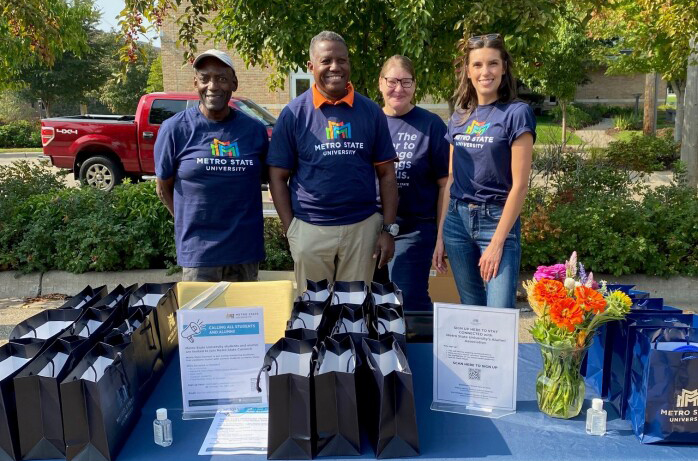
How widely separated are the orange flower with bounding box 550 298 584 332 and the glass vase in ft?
0.38

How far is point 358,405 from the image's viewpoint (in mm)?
1767

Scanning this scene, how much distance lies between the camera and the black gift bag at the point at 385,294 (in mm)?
2282

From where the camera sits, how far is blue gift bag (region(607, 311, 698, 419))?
181 centimetres

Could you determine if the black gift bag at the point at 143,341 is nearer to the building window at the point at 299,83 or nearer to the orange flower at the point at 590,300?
the orange flower at the point at 590,300

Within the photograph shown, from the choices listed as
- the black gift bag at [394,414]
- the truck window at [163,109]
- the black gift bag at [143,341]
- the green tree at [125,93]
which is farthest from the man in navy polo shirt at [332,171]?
the green tree at [125,93]

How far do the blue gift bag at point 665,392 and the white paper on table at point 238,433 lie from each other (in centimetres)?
109

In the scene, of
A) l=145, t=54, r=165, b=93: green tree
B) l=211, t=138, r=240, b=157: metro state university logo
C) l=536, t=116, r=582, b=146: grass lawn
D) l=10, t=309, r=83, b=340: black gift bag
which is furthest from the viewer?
l=145, t=54, r=165, b=93: green tree

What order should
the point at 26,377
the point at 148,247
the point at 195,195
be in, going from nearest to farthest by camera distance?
the point at 26,377
the point at 195,195
the point at 148,247

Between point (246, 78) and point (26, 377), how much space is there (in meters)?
15.2

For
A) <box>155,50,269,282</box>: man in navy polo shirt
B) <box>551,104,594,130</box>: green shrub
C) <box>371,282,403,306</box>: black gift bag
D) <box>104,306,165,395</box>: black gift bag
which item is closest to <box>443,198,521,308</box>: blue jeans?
<box>371,282,403,306</box>: black gift bag

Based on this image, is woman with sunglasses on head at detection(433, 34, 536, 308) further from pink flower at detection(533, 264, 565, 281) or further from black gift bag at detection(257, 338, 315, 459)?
black gift bag at detection(257, 338, 315, 459)

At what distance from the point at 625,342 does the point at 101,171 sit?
1045 centimetres

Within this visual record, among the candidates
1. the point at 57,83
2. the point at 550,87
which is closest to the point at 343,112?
the point at 550,87

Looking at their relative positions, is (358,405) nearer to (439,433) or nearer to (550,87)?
(439,433)
